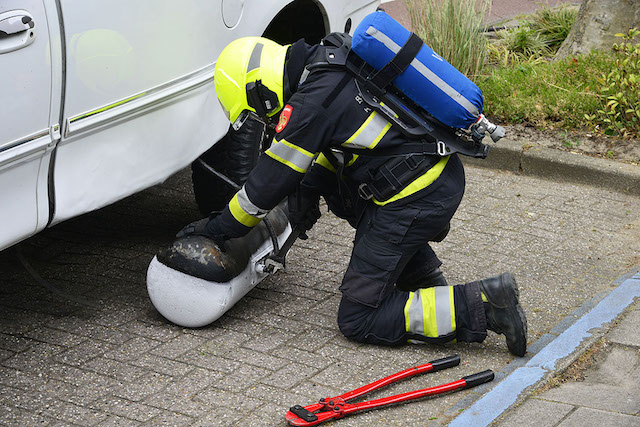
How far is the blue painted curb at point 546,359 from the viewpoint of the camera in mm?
3105

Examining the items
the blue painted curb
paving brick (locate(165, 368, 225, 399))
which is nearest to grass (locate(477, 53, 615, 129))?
the blue painted curb

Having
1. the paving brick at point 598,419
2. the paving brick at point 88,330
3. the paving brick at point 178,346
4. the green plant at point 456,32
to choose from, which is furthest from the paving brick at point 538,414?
the green plant at point 456,32

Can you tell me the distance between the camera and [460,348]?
12.1ft

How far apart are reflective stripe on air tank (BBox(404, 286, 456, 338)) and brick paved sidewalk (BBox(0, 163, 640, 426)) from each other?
11 centimetres

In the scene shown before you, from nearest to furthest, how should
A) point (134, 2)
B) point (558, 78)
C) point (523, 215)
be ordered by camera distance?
point (134, 2) → point (523, 215) → point (558, 78)

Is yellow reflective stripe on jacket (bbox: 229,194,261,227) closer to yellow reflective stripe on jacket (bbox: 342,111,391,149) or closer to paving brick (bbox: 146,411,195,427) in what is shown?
yellow reflective stripe on jacket (bbox: 342,111,391,149)

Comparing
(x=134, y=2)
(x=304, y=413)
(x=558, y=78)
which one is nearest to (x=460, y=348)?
(x=304, y=413)

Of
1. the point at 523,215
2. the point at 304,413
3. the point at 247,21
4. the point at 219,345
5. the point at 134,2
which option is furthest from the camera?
the point at 523,215

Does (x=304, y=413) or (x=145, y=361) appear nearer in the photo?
(x=304, y=413)

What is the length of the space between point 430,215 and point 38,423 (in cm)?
166

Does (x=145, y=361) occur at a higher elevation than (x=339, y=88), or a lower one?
lower

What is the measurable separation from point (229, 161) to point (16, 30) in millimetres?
1504

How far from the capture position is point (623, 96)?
5676 mm

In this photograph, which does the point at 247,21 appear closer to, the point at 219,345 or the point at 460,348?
the point at 219,345
